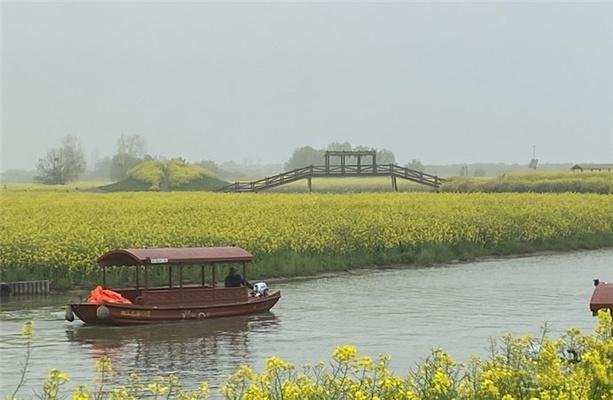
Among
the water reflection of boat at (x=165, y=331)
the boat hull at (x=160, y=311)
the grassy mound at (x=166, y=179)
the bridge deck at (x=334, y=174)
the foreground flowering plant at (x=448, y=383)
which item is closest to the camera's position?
the foreground flowering plant at (x=448, y=383)

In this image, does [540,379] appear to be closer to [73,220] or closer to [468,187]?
[73,220]

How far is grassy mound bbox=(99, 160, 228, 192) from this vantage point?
90.9 meters

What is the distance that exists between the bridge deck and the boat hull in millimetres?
47407

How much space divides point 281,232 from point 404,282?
5.76 meters

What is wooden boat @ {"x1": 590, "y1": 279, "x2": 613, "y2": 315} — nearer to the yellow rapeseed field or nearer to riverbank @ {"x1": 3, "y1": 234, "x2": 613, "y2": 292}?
riverbank @ {"x1": 3, "y1": 234, "x2": 613, "y2": 292}

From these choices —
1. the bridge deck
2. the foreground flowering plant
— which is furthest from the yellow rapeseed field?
the foreground flowering plant

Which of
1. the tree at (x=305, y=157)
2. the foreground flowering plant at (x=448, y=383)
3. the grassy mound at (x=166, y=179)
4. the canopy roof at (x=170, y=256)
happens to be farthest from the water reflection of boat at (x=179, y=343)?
the tree at (x=305, y=157)

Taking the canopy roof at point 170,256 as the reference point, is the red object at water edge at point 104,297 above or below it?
below

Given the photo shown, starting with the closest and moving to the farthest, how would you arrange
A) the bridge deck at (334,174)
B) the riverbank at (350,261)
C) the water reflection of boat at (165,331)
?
the water reflection of boat at (165,331) < the riverbank at (350,261) < the bridge deck at (334,174)

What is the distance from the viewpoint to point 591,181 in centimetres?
6919

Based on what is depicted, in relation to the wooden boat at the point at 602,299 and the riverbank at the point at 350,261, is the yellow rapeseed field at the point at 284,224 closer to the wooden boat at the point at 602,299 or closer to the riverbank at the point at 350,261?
the riverbank at the point at 350,261

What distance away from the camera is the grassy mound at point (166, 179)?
9094cm

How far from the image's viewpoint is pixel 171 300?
82.1ft

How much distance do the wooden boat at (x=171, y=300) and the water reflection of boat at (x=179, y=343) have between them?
193mm
